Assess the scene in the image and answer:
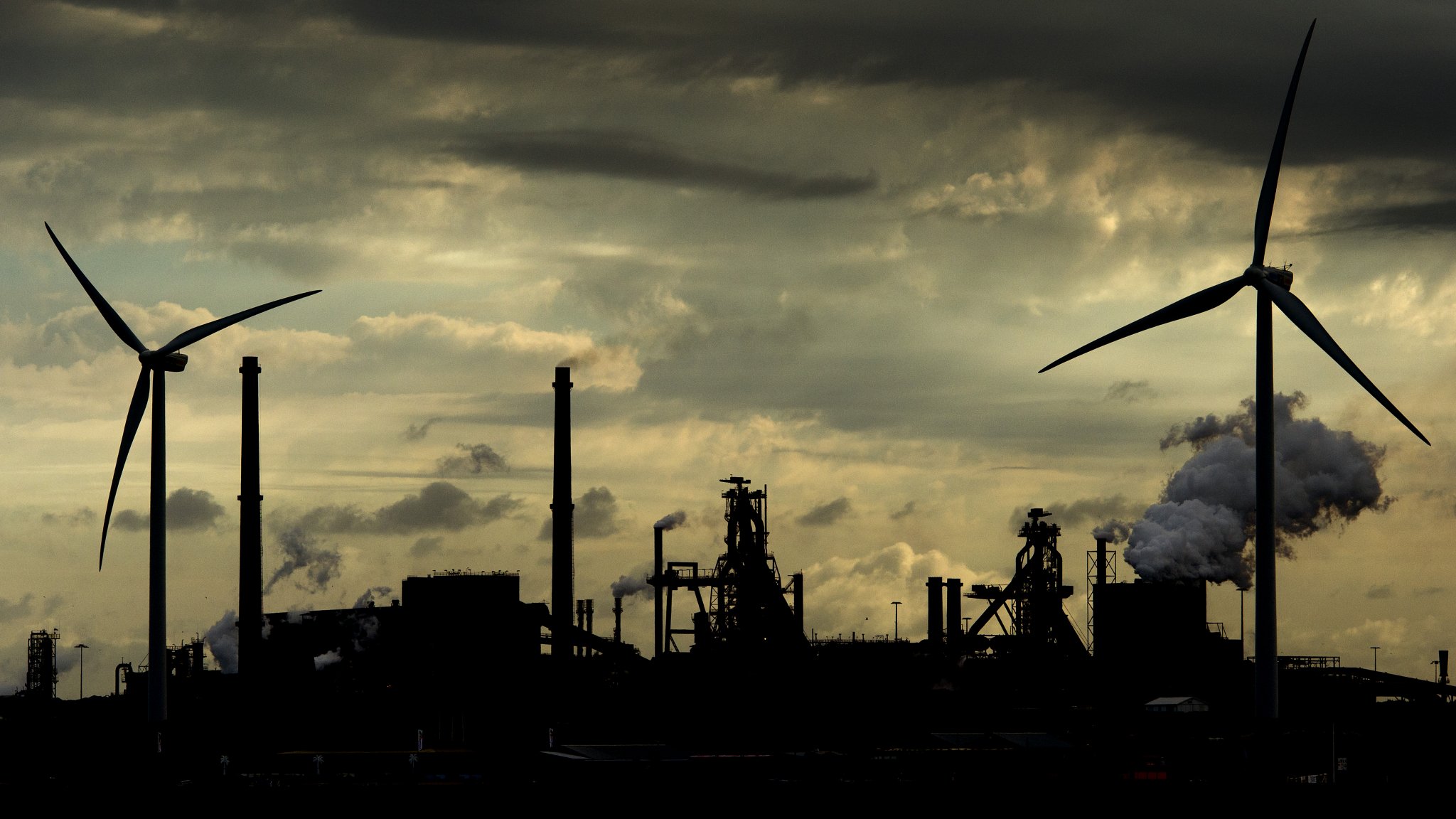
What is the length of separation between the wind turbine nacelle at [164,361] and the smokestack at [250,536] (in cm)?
4227

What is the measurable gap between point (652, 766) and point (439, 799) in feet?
36.0

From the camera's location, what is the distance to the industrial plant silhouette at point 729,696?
253 ft

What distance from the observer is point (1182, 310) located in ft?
163

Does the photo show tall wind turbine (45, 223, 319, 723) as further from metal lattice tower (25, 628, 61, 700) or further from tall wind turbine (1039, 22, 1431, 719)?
metal lattice tower (25, 628, 61, 700)

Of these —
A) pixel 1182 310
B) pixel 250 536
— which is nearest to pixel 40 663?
pixel 250 536

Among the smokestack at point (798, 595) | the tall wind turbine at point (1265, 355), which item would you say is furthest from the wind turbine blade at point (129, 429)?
the smokestack at point (798, 595)

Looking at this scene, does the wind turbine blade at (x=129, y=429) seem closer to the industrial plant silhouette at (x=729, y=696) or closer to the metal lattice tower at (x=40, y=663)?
the industrial plant silhouette at (x=729, y=696)

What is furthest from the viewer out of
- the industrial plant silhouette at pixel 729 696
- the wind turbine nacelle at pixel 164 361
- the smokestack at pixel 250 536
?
the smokestack at pixel 250 536

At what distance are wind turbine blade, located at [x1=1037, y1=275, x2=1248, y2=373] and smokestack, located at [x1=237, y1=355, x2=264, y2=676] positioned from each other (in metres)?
64.7

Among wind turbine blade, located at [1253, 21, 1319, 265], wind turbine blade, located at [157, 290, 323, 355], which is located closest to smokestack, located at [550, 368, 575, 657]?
wind turbine blade, located at [157, 290, 323, 355]

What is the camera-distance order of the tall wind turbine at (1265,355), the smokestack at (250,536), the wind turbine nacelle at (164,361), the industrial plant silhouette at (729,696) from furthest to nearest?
the smokestack at (250,536) → the industrial plant silhouette at (729,696) → the wind turbine nacelle at (164,361) → the tall wind turbine at (1265,355)

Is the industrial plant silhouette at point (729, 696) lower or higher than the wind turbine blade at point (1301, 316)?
lower

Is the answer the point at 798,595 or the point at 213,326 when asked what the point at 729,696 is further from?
the point at 213,326

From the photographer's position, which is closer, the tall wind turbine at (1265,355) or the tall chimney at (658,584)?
the tall wind turbine at (1265,355)
